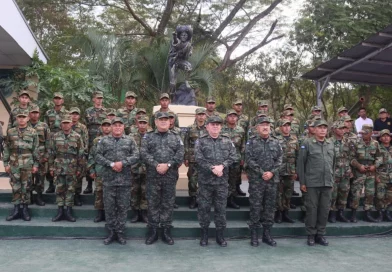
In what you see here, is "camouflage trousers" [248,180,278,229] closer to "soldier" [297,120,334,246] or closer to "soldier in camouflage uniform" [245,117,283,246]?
"soldier in camouflage uniform" [245,117,283,246]

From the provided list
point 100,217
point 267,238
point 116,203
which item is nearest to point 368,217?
point 267,238

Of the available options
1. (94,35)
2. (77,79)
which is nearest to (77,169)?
(77,79)

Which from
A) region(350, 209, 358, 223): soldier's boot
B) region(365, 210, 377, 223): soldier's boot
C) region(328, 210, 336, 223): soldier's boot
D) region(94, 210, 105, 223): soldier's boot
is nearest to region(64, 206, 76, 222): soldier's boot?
region(94, 210, 105, 223): soldier's boot

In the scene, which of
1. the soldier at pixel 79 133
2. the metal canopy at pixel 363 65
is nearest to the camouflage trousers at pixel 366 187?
the metal canopy at pixel 363 65

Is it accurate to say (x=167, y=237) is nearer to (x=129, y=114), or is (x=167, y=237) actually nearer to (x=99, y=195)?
(x=99, y=195)

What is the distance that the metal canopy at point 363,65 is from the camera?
7.80m

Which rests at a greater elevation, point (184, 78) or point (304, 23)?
point (304, 23)

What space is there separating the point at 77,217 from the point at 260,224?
270cm

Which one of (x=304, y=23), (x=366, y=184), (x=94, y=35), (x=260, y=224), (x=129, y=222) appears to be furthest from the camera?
(x=304, y=23)

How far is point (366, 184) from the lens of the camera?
630cm

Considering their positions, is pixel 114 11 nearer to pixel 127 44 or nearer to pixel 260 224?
pixel 127 44

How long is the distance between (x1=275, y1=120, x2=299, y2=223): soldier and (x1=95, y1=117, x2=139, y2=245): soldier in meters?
2.30

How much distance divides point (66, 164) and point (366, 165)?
4.71m

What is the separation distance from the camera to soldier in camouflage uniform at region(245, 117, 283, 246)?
516cm
